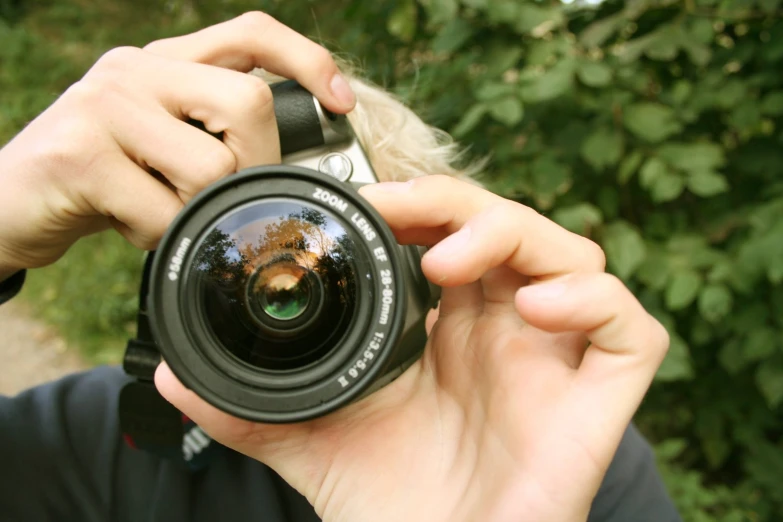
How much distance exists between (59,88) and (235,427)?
13.4 ft

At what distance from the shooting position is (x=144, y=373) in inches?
43.3

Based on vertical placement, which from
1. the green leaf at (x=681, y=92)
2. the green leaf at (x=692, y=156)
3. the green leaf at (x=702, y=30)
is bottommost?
the green leaf at (x=692, y=156)

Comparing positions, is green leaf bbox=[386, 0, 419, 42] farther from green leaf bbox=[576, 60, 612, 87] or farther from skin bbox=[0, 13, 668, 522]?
skin bbox=[0, 13, 668, 522]

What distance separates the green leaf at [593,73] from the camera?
136cm

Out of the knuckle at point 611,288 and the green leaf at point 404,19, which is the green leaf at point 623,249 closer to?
the knuckle at point 611,288

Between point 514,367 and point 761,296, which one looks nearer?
point 514,367

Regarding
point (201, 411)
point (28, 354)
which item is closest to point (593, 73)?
point (201, 411)

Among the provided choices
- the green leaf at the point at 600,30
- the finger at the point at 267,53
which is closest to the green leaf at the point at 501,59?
the green leaf at the point at 600,30

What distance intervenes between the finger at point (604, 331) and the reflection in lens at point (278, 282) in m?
0.24

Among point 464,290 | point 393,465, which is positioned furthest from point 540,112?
point 393,465

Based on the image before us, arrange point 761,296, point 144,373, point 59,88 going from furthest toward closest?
point 59,88 → point 761,296 → point 144,373

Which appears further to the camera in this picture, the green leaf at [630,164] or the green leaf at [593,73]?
the green leaf at [630,164]

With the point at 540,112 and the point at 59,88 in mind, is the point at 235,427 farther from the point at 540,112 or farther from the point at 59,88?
the point at 59,88

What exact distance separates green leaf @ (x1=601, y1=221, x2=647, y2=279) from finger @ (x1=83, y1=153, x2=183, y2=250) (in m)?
0.95
